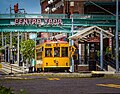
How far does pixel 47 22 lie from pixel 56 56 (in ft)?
58.9

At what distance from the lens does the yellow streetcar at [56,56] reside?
4166 centimetres

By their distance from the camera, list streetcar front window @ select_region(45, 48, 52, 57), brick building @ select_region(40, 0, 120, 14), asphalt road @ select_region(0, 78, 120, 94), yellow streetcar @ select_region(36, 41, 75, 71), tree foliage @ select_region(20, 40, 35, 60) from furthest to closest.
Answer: brick building @ select_region(40, 0, 120, 14), tree foliage @ select_region(20, 40, 35, 60), streetcar front window @ select_region(45, 48, 52, 57), yellow streetcar @ select_region(36, 41, 75, 71), asphalt road @ select_region(0, 78, 120, 94)

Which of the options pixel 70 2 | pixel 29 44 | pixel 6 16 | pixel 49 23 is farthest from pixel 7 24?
pixel 70 2

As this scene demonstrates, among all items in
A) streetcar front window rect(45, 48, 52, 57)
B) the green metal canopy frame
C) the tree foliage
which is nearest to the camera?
streetcar front window rect(45, 48, 52, 57)

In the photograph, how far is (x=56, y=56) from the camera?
42062 mm

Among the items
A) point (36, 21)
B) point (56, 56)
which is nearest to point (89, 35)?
point (56, 56)

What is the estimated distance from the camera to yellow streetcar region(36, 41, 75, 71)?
41.7 m

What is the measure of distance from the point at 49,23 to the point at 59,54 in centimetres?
1775

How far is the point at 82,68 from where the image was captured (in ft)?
155

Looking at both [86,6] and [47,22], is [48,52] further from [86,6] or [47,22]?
[86,6]

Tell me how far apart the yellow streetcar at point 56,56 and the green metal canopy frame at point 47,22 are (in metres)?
16.5

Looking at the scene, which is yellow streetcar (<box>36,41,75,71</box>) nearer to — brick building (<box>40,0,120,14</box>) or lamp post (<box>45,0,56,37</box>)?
brick building (<box>40,0,120,14</box>)

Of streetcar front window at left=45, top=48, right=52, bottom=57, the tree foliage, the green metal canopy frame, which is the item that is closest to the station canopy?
streetcar front window at left=45, top=48, right=52, bottom=57

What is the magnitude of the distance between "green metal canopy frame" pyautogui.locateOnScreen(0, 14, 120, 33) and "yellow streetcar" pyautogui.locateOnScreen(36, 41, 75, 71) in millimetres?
16522
